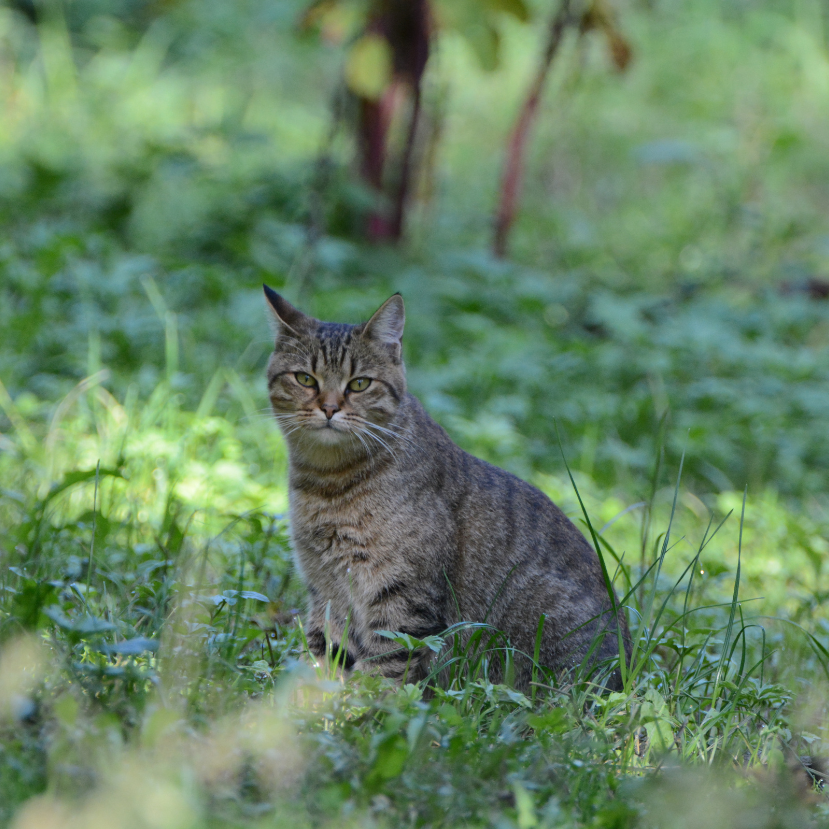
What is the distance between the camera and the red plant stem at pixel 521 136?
7199 millimetres

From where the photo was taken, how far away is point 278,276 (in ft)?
20.9

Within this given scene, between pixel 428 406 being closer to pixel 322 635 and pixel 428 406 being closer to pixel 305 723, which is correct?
pixel 322 635

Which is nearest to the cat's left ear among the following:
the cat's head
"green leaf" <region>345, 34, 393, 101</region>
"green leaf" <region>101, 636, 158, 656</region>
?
the cat's head

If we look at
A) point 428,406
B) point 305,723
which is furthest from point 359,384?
point 428,406

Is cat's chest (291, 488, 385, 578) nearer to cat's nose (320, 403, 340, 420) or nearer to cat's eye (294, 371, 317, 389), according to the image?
cat's nose (320, 403, 340, 420)

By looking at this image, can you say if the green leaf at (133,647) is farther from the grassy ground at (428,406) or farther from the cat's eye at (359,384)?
the cat's eye at (359,384)

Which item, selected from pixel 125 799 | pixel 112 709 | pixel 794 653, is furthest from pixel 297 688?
pixel 794 653

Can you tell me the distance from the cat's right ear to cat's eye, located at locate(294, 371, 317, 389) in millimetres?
172

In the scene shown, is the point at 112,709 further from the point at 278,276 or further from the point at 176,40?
the point at 176,40

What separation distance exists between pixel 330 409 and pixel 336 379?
→ 0.46ft

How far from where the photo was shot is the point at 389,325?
322 cm

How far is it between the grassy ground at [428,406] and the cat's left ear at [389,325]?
2.55 ft

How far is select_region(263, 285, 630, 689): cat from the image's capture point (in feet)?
9.25

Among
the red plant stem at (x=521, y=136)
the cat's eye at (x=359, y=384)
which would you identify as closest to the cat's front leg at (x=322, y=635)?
the cat's eye at (x=359, y=384)
